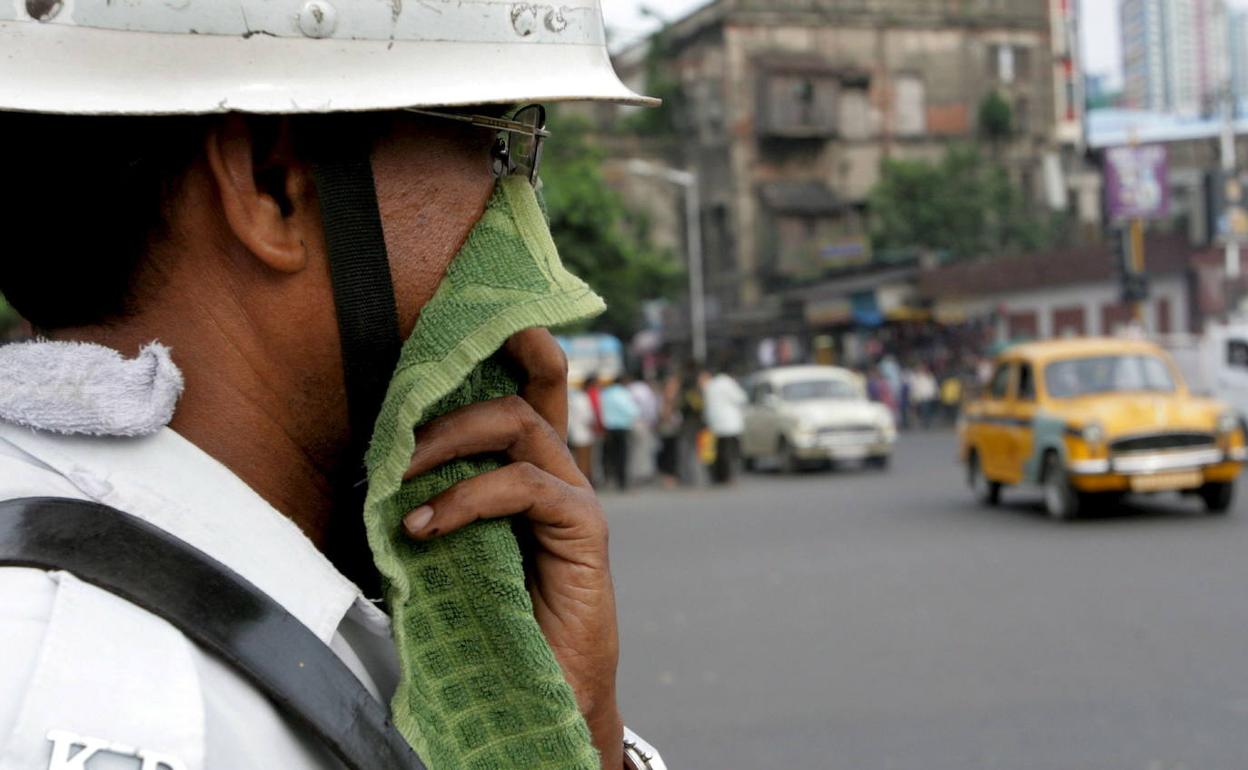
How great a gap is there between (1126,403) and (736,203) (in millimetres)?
35552

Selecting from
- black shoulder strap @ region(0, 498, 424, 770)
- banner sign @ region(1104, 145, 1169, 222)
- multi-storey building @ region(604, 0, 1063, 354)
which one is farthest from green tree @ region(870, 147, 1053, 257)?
black shoulder strap @ region(0, 498, 424, 770)

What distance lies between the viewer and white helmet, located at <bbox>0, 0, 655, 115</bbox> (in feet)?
4.03

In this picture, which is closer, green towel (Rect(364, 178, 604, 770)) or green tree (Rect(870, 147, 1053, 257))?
green towel (Rect(364, 178, 604, 770))

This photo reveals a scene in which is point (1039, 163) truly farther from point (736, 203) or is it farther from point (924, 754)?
point (924, 754)

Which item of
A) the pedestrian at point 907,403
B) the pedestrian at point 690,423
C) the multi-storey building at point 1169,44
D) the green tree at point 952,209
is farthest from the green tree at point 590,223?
the multi-storey building at point 1169,44

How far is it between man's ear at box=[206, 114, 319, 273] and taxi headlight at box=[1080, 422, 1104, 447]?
42.3 feet

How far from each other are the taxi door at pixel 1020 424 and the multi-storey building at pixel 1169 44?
353ft

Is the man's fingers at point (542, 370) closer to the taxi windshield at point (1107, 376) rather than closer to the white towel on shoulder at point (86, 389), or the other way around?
the white towel on shoulder at point (86, 389)

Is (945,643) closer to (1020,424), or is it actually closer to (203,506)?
(203,506)

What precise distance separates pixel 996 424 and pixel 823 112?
35260 millimetres

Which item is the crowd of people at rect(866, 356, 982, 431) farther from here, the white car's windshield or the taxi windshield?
the taxi windshield

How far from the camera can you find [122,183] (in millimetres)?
1290

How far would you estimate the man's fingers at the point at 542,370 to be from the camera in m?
1.47

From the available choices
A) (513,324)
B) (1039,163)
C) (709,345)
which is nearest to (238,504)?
(513,324)
